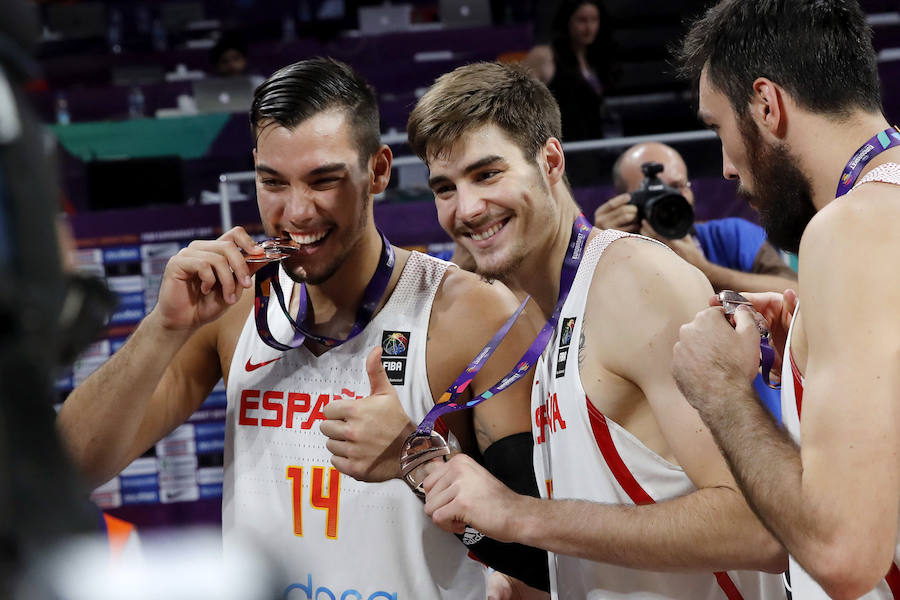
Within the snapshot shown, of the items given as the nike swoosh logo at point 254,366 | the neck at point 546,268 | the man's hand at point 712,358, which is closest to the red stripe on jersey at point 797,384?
the man's hand at point 712,358

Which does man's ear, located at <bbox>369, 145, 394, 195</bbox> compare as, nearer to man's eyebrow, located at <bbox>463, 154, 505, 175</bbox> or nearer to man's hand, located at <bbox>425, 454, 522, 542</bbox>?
man's eyebrow, located at <bbox>463, 154, 505, 175</bbox>

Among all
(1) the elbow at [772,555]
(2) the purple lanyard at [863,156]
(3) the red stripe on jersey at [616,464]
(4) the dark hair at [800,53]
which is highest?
(4) the dark hair at [800,53]

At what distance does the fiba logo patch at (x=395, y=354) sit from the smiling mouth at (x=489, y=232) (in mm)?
279

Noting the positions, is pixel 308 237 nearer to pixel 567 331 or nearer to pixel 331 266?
pixel 331 266

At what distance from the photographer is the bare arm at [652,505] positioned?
1659 millimetres

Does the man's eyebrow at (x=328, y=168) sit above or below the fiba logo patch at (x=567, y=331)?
above

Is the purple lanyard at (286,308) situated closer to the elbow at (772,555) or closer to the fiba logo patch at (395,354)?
the fiba logo patch at (395,354)

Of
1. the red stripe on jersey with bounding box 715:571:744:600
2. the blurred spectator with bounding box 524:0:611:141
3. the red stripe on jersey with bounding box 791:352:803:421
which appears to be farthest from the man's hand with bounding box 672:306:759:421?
the blurred spectator with bounding box 524:0:611:141

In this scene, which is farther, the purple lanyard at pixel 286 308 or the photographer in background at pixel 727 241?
the photographer in background at pixel 727 241

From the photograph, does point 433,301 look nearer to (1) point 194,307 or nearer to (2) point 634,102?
(1) point 194,307

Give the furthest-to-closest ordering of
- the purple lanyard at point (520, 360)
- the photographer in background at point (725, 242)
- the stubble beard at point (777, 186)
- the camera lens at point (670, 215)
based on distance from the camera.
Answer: the photographer in background at point (725, 242), the camera lens at point (670, 215), the purple lanyard at point (520, 360), the stubble beard at point (777, 186)

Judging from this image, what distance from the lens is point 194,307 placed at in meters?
2.06

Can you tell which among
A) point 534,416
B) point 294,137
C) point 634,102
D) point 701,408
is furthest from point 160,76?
point 701,408

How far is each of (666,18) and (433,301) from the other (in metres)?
7.58
